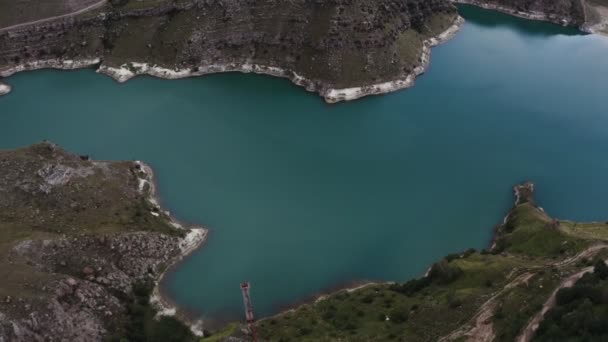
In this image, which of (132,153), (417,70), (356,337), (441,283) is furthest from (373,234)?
(417,70)

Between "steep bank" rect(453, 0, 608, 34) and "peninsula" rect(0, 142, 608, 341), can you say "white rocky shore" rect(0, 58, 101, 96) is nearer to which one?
"peninsula" rect(0, 142, 608, 341)

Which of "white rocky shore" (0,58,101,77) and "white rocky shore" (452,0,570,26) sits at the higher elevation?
"white rocky shore" (452,0,570,26)

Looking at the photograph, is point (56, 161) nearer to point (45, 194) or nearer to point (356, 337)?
point (45, 194)

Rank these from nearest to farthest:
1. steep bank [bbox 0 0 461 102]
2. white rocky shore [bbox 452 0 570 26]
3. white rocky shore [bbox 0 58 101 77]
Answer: steep bank [bbox 0 0 461 102]
white rocky shore [bbox 0 58 101 77]
white rocky shore [bbox 452 0 570 26]

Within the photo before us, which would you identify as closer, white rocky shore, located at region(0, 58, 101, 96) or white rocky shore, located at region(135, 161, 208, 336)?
white rocky shore, located at region(135, 161, 208, 336)

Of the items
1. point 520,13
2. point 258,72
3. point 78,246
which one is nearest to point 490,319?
point 78,246

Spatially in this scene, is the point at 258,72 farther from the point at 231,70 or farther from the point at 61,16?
the point at 61,16

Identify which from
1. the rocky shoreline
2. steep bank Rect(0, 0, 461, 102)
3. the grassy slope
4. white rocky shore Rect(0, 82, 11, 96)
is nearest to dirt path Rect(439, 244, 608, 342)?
the grassy slope
